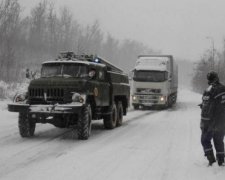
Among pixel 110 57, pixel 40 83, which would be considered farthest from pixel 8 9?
pixel 110 57

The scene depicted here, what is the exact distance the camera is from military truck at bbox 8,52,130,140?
12.3m

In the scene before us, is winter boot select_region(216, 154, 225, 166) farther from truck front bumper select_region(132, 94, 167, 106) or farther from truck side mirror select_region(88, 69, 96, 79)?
truck front bumper select_region(132, 94, 167, 106)

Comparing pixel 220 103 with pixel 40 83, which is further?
pixel 40 83

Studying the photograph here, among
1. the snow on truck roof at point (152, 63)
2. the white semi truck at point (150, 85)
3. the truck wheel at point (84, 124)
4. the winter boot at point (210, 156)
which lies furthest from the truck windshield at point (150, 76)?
the winter boot at point (210, 156)

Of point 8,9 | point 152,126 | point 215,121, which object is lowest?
point 152,126

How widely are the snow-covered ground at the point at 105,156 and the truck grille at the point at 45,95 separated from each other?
1121 mm

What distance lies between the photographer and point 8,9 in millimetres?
56844

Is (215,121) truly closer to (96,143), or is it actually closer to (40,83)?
(96,143)

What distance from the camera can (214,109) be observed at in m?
8.47

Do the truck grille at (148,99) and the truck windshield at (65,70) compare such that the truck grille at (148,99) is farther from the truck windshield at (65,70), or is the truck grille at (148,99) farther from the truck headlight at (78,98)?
the truck headlight at (78,98)

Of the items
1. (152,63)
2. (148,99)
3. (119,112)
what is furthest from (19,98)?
(152,63)

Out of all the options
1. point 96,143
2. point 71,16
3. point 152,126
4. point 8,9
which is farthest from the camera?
point 71,16

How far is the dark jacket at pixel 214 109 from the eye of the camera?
8438 mm

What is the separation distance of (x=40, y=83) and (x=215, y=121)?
19.6ft
